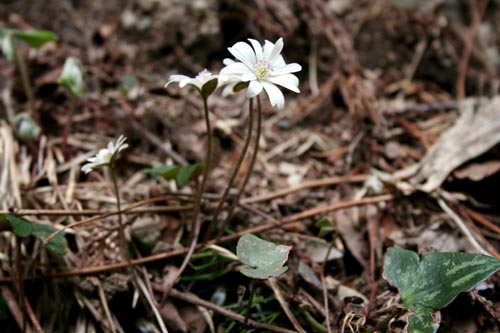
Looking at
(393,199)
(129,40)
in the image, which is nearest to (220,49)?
(129,40)

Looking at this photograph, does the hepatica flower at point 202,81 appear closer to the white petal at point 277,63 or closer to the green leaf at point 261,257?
the white petal at point 277,63

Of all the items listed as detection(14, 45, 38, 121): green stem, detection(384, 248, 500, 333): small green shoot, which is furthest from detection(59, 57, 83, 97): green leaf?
detection(384, 248, 500, 333): small green shoot

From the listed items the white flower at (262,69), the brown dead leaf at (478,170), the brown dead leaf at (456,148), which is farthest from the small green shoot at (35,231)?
the brown dead leaf at (478,170)

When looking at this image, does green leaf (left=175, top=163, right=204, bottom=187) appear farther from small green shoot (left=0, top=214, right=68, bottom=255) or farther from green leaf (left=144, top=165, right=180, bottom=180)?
small green shoot (left=0, top=214, right=68, bottom=255)

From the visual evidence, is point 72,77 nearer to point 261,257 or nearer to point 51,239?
point 51,239

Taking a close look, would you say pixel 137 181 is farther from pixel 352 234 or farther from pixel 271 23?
pixel 271 23

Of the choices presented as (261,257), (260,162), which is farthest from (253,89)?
(260,162)

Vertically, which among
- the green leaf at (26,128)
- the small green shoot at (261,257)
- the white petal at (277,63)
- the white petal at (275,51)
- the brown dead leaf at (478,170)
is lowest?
the small green shoot at (261,257)
